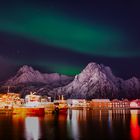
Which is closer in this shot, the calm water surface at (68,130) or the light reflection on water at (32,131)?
the calm water surface at (68,130)

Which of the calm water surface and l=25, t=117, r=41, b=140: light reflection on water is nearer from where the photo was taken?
the calm water surface

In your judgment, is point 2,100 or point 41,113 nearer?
point 41,113

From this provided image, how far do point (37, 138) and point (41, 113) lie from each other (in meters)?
71.3

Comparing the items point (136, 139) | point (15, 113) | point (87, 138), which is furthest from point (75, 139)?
point (15, 113)

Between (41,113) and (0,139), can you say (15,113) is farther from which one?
(0,139)

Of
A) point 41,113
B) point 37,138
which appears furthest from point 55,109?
point 37,138

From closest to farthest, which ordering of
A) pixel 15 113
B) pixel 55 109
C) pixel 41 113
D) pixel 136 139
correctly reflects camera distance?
pixel 136 139 → pixel 41 113 → pixel 15 113 → pixel 55 109

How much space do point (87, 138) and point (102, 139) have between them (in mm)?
2419

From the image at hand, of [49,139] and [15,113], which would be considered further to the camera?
[15,113]

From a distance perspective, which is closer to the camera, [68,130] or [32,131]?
[32,131]

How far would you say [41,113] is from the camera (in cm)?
12062

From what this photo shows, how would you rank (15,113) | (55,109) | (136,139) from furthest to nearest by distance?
(55,109)
(15,113)
(136,139)

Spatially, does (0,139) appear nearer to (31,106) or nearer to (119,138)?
(119,138)

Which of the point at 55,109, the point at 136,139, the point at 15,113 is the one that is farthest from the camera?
the point at 55,109
